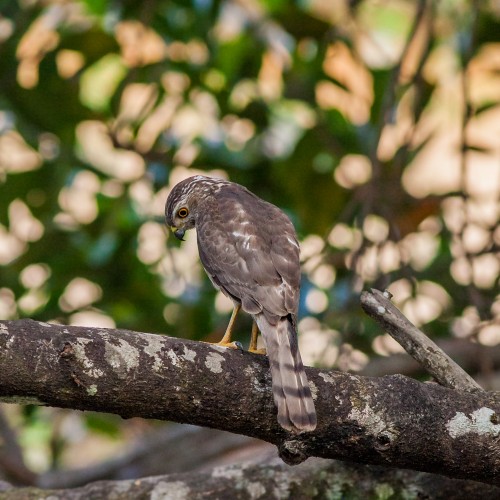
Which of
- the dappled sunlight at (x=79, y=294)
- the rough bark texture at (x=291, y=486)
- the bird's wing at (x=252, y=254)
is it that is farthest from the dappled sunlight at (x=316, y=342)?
the rough bark texture at (x=291, y=486)

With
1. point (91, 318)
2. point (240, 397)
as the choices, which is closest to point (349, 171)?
point (91, 318)

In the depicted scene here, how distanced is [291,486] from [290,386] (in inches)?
40.7

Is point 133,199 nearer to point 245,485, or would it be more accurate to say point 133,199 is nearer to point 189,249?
point 189,249

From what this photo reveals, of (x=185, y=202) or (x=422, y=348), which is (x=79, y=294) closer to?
(x=185, y=202)

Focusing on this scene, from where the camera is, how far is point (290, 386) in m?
3.43

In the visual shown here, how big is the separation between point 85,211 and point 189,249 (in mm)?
820

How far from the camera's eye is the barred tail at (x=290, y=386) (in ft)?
10.9

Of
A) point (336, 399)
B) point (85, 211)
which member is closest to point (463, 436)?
point (336, 399)

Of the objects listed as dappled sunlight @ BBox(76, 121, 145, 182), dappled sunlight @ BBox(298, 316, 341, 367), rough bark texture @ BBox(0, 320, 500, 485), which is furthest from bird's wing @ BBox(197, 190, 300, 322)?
dappled sunlight @ BBox(76, 121, 145, 182)

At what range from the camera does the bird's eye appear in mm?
5423

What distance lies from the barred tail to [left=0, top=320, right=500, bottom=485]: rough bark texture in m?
0.07

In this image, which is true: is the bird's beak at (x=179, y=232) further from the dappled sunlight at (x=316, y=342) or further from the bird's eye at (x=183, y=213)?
the dappled sunlight at (x=316, y=342)

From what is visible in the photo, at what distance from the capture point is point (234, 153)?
279 inches

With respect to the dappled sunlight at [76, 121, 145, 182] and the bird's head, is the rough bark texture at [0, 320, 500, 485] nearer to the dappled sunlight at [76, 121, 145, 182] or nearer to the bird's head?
the bird's head
